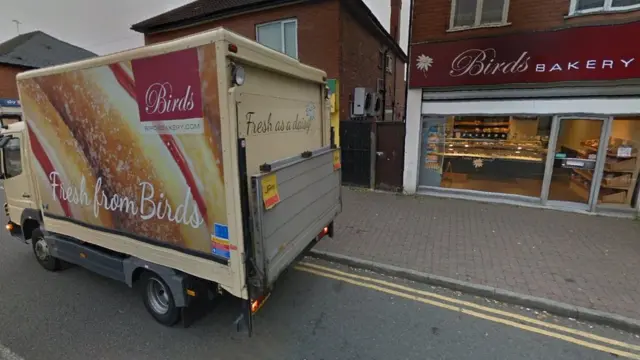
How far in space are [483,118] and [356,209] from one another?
410 centimetres

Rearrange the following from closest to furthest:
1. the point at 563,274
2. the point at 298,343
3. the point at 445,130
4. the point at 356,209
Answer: the point at 298,343 < the point at 563,274 < the point at 356,209 < the point at 445,130

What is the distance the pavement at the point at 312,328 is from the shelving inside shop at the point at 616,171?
516 cm

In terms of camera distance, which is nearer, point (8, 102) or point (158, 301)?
point (158, 301)

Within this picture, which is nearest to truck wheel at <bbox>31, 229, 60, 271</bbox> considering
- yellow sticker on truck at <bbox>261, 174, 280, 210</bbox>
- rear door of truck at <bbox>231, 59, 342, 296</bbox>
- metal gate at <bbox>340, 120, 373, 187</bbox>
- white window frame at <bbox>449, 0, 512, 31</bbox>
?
rear door of truck at <bbox>231, 59, 342, 296</bbox>

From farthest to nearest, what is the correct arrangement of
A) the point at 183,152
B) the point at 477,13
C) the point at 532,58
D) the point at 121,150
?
the point at 477,13 → the point at 532,58 → the point at 121,150 → the point at 183,152

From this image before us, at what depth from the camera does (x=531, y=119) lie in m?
7.27

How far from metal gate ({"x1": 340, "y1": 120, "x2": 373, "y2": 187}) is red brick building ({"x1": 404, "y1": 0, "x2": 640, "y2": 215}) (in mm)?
1265

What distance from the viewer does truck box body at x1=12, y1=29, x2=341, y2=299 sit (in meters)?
2.45

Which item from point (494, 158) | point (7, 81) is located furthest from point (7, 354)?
point (7, 81)

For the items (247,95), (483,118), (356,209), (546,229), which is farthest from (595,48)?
(247,95)

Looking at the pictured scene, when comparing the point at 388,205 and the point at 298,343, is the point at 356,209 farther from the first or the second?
the point at 298,343

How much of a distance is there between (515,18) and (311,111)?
6.16 metres

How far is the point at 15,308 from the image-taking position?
3.72m

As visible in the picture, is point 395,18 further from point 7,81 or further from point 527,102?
point 7,81
